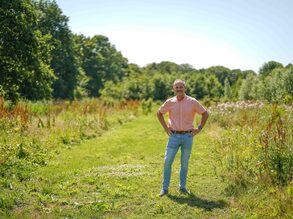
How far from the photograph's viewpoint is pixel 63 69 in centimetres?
3950

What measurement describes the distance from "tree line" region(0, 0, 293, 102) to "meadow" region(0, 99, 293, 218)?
117 inches

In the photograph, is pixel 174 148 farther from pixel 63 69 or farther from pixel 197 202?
pixel 63 69

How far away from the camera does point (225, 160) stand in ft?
28.6

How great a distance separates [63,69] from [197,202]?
3542cm

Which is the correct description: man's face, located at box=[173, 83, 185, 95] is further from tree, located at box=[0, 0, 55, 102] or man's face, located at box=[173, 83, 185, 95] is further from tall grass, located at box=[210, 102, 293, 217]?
tree, located at box=[0, 0, 55, 102]

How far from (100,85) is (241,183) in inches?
2099

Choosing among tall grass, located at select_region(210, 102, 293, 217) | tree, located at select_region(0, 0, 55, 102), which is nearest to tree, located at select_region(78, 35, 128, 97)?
tree, located at select_region(0, 0, 55, 102)

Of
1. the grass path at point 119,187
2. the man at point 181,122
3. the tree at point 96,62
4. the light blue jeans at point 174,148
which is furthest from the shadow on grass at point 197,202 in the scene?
the tree at point 96,62

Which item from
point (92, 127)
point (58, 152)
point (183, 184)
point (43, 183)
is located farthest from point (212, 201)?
point (92, 127)

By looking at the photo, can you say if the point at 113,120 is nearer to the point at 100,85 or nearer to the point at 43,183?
the point at 43,183

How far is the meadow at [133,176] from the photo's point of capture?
5.64m

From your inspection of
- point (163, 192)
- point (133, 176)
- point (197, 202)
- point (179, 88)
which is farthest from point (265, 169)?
point (133, 176)

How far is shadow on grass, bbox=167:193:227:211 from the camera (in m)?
5.97

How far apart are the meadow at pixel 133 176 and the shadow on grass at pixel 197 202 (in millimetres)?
17
